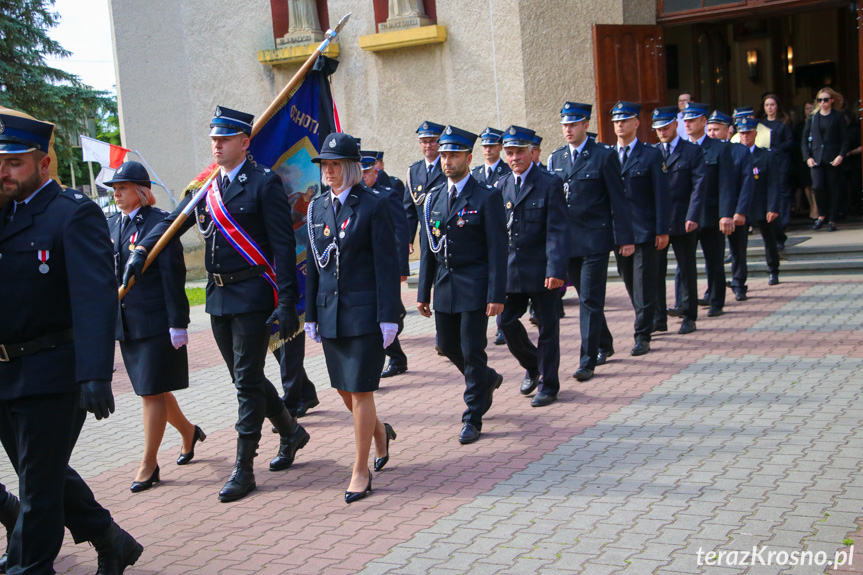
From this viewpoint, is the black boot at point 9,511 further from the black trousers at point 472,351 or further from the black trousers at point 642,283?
the black trousers at point 642,283

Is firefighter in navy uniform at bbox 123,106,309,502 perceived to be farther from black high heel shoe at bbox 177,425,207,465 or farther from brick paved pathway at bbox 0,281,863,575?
black high heel shoe at bbox 177,425,207,465

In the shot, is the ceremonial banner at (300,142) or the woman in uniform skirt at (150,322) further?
the ceremonial banner at (300,142)

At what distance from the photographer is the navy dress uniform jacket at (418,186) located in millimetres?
9797

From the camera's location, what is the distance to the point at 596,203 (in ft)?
27.3

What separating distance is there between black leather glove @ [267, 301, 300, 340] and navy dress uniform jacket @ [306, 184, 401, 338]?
0.65ft

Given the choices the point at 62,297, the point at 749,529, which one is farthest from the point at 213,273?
the point at 749,529

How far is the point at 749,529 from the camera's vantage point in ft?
14.8

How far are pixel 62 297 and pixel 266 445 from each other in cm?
319

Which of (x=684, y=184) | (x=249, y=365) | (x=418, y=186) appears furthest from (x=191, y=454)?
(x=684, y=184)

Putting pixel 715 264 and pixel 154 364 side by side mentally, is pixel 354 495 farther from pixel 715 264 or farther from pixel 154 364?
pixel 715 264

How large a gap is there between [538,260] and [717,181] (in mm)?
3761

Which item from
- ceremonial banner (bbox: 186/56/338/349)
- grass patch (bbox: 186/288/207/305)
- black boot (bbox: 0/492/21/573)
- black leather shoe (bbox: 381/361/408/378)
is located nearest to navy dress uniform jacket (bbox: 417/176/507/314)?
ceremonial banner (bbox: 186/56/338/349)

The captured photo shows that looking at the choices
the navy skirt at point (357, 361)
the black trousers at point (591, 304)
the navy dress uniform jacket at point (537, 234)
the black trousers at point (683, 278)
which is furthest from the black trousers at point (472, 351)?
the black trousers at point (683, 278)

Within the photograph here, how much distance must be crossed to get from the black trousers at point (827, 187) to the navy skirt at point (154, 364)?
11.4 m
